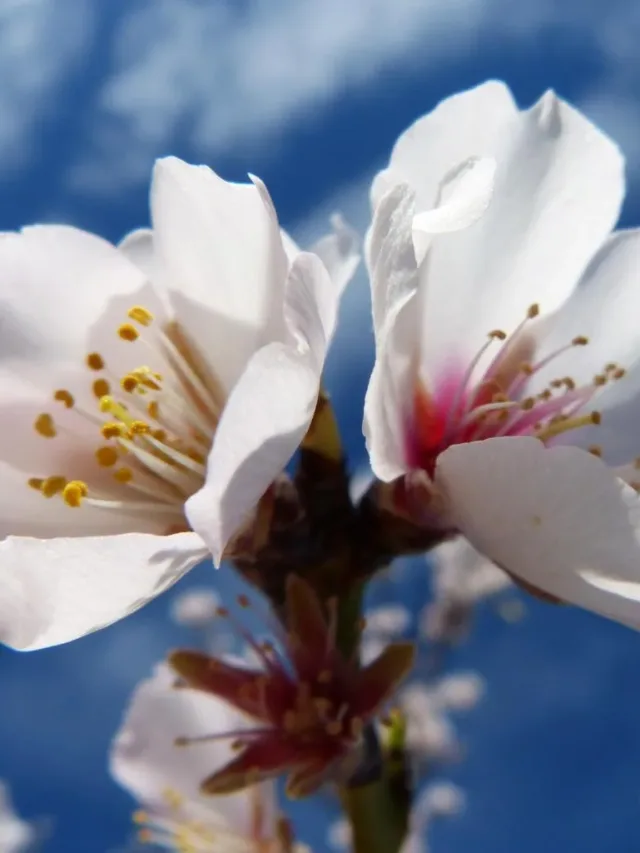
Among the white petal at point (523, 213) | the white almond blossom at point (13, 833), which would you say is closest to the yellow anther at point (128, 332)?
the white petal at point (523, 213)

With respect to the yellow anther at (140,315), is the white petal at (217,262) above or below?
above

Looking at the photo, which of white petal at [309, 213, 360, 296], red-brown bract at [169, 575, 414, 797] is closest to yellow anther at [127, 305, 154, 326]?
white petal at [309, 213, 360, 296]

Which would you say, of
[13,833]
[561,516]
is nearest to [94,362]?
[561,516]

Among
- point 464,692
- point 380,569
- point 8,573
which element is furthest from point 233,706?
point 464,692

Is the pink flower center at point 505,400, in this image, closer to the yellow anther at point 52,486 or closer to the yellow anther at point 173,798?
the yellow anther at point 52,486

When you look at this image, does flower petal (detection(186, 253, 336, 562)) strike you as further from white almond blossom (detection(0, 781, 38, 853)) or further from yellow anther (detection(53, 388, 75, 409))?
white almond blossom (detection(0, 781, 38, 853))

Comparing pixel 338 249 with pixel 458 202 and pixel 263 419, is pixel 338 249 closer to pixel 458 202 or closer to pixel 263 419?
pixel 458 202
